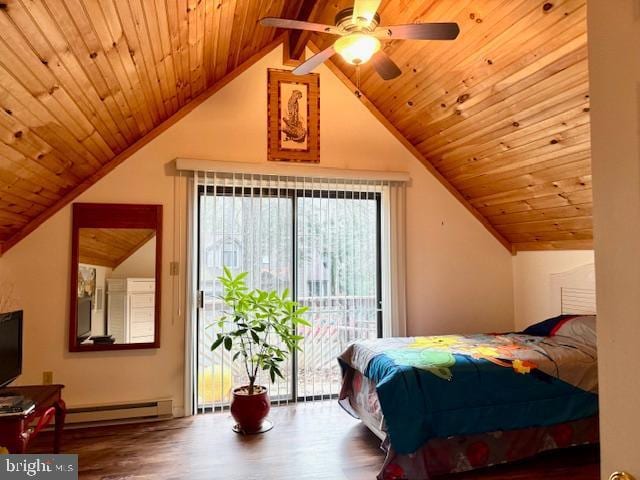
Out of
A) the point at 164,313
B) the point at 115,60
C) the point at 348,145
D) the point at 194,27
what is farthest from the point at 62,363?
the point at 348,145

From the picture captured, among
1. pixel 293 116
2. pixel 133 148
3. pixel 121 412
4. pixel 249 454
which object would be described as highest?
pixel 293 116

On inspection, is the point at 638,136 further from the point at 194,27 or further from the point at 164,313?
the point at 164,313

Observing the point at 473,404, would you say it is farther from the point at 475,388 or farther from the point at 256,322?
the point at 256,322

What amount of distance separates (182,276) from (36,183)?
1283mm

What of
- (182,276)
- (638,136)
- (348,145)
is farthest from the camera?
(348,145)

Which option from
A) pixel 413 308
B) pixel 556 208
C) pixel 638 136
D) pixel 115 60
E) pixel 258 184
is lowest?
pixel 413 308

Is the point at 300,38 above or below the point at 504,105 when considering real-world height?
above

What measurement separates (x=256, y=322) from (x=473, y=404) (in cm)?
171

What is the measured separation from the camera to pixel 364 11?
204 cm

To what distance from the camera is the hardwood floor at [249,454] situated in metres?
2.59

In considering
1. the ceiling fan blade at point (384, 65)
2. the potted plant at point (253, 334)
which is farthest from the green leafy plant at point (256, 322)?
the ceiling fan blade at point (384, 65)

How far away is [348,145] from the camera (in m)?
4.12

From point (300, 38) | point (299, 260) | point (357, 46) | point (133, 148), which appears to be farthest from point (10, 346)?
point (300, 38)

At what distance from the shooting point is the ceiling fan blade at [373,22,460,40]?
2078 mm
